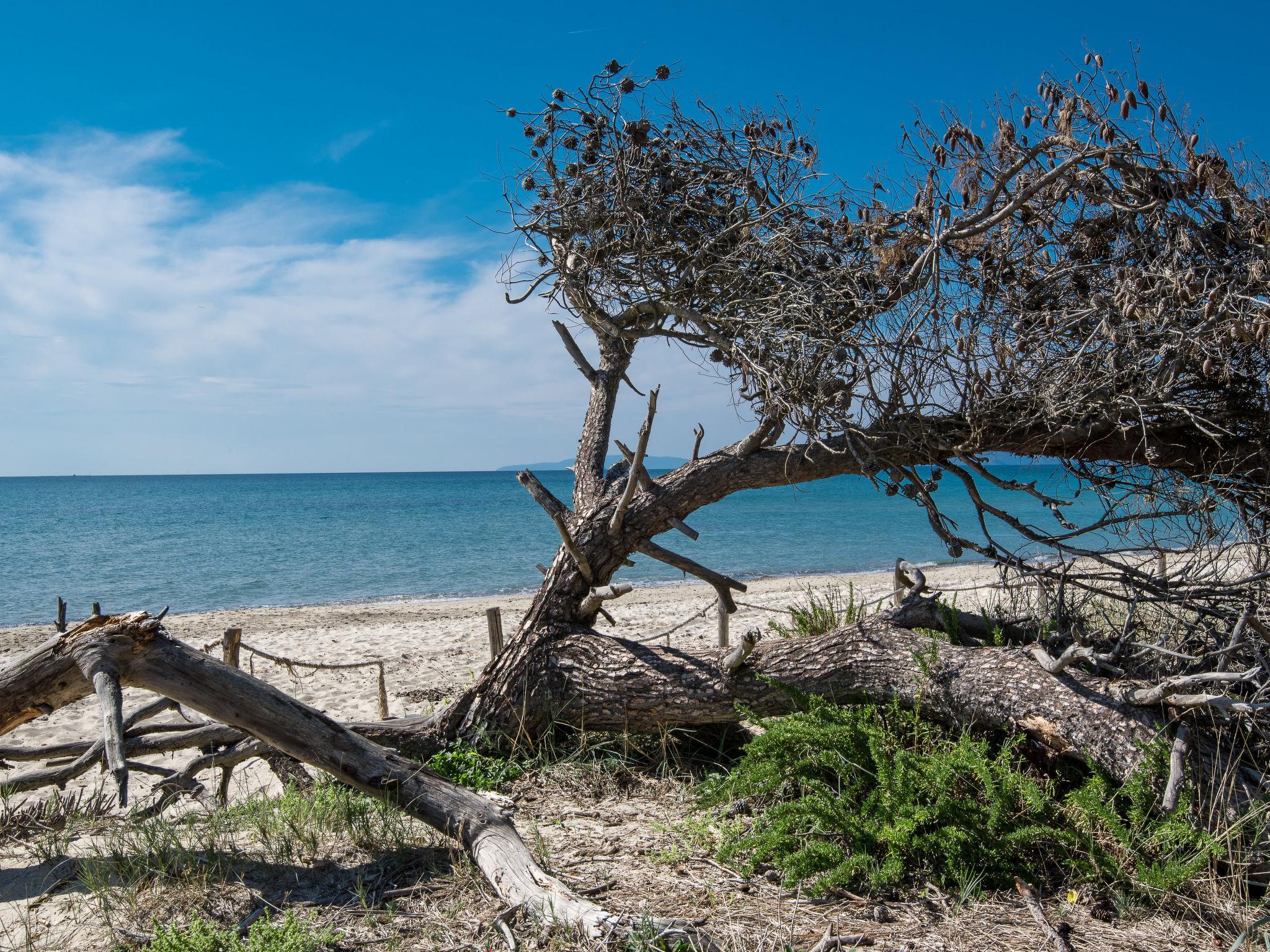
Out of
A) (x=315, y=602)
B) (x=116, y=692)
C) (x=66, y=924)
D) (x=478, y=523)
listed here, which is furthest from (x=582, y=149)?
(x=478, y=523)

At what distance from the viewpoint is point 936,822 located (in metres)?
3.61

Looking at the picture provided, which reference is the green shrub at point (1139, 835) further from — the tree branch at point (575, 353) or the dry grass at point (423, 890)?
the tree branch at point (575, 353)

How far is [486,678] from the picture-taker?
5.35m

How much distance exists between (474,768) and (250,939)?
208 centimetres

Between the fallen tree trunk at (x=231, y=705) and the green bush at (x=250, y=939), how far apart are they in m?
0.79

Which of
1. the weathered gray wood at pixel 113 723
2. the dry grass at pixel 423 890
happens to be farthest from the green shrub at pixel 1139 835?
the weathered gray wood at pixel 113 723

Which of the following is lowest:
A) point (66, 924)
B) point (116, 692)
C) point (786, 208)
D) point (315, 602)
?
point (315, 602)

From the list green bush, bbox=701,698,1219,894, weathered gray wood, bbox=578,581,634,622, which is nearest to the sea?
weathered gray wood, bbox=578,581,634,622

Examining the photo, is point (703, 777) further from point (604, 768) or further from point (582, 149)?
point (582, 149)

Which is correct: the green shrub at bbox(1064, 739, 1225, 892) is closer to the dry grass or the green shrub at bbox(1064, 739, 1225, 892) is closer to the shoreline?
the dry grass

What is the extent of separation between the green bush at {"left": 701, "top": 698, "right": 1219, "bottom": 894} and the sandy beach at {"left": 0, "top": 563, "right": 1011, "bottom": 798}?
54.1 inches

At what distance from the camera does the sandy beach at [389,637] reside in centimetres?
885

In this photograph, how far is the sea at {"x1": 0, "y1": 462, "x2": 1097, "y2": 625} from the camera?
23141 millimetres

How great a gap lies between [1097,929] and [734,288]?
3.73 m
